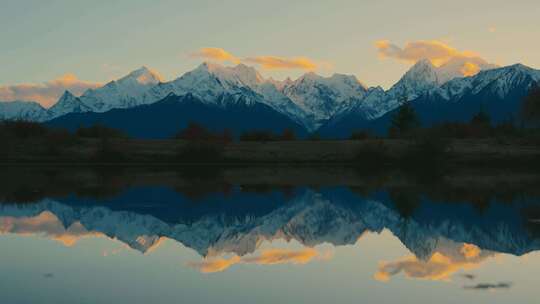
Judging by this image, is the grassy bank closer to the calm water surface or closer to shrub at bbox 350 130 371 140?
shrub at bbox 350 130 371 140

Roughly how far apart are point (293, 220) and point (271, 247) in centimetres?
873

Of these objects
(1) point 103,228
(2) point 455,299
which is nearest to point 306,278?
(2) point 455,299

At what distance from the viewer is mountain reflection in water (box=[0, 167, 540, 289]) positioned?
25.0 m

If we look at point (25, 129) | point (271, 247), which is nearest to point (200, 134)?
point (25, 129)

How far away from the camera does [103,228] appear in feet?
107

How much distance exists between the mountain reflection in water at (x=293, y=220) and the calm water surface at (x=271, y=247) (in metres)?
0.08

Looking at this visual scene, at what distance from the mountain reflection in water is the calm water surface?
0.08 metres

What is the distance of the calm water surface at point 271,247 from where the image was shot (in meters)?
18.5

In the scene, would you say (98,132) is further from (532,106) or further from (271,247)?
(271,247)

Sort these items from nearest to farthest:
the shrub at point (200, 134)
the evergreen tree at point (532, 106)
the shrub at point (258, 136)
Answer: the shrub at point (200, 134), the evergreen tree at point (532, 106), the shrub at point (258, 136)

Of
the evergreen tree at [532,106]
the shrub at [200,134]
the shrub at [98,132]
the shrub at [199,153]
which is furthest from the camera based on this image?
the shrub at [98,132]

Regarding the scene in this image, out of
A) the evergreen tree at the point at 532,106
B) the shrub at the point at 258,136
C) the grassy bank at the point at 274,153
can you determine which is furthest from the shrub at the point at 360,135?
the evergreen tree at the point at 532,106

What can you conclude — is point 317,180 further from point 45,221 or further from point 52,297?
point 52,297

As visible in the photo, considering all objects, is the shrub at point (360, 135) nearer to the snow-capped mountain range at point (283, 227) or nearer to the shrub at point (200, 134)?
the shrub at point (200, 134)
